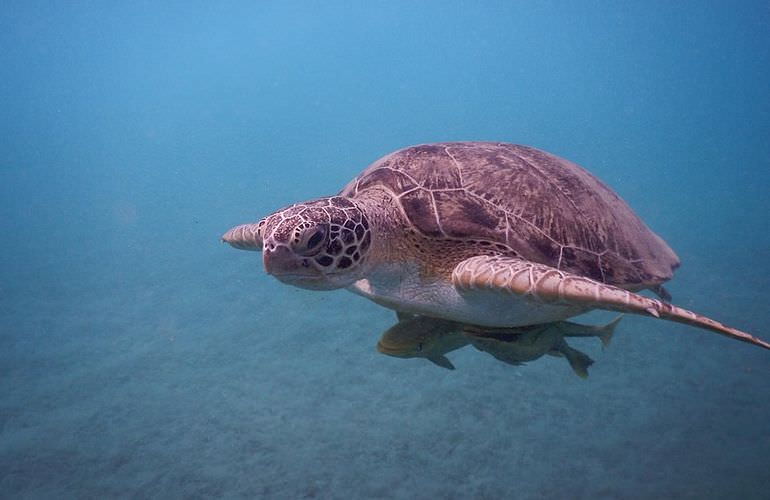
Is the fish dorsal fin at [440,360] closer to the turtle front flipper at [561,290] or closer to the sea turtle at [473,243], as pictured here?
the sea turtle at [473,243]

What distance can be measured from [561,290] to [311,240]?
135 cm

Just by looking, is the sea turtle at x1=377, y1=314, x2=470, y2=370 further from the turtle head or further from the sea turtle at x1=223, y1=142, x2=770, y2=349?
the turtle head

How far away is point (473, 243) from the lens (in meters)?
2.95

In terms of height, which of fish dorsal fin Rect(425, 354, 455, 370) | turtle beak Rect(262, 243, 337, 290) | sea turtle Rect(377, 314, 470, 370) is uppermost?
turtle beak Rect(262, 243, 337, 290)

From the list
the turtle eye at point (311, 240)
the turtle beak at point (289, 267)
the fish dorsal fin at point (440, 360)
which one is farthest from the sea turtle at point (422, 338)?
the turtle eye at point (311, 240)

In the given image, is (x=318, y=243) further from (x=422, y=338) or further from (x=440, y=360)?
(x=440, y=360)

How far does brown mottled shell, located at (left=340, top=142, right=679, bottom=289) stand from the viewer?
9.68 feet

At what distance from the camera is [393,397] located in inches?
240

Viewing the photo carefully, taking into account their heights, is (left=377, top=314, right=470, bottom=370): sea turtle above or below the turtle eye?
below

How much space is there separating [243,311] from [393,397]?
403 centimetres

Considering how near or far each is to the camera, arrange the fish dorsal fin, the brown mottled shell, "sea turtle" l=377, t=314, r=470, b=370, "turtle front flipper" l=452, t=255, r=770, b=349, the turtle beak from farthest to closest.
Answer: the fish dorsal fin < "sea turtle" l=377, t=314, r=470, b=370 < the brown mottled shell < the turtle beak < "turtle front flipper" l=452, t=255, r=770, b=349

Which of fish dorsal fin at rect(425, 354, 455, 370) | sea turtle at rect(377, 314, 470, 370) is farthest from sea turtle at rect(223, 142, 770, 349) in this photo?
fish dorsal fin at rect(425, 354, 455, 370)

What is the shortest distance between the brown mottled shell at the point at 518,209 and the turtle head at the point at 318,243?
1.74ft

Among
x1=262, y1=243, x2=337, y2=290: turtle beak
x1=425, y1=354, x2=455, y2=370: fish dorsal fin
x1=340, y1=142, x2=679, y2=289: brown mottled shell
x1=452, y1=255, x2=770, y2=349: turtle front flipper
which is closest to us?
x1=452, y1=255, x2=770, y2=349: turtle front flipper
